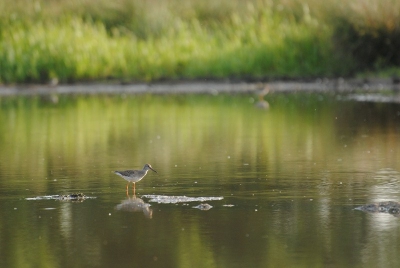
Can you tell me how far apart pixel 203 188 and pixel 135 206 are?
Answer: 1.29 meters

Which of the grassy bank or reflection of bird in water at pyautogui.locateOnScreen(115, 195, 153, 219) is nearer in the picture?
reflection of bird in water at pyautogui.locateOnScreen(115, 195, 153, 219)

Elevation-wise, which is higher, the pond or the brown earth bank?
the brown earth bank

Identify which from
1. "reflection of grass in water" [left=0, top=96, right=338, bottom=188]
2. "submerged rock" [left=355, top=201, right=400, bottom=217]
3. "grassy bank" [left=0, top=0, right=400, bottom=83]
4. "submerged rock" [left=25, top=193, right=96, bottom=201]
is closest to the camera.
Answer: "submerged rock" [left=355, top=201, right=400, bottom=217]

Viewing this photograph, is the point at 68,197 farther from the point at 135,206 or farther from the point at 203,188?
the point at 203,188

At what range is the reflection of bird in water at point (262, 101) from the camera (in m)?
23.5

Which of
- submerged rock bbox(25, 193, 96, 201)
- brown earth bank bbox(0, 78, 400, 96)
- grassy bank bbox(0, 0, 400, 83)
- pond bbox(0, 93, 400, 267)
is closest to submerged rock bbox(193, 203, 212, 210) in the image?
pond bbox(0, 93, 400, 267)

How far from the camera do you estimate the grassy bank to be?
29766 mm

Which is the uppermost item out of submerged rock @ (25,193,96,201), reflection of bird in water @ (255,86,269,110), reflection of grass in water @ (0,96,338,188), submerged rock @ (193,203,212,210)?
reflection of bird in water @ (255,86,269,110)

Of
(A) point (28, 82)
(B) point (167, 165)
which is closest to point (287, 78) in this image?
(A) point (28, 82)

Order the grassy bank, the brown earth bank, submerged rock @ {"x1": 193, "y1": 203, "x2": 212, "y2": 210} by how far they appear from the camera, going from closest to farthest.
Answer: submerged rock @ {"x1": 193, "y1": 203, "x2": 212, "y2": 210}
the brown earth bank
the grassy bank

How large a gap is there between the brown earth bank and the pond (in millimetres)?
6402

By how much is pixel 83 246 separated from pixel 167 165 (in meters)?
5.47

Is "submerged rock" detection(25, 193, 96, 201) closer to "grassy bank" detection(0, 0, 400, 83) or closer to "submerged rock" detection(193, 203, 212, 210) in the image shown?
"submerged rock" detection(193, 203, 212, 210)

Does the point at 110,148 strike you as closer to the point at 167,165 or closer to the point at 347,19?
the point at 167,165
